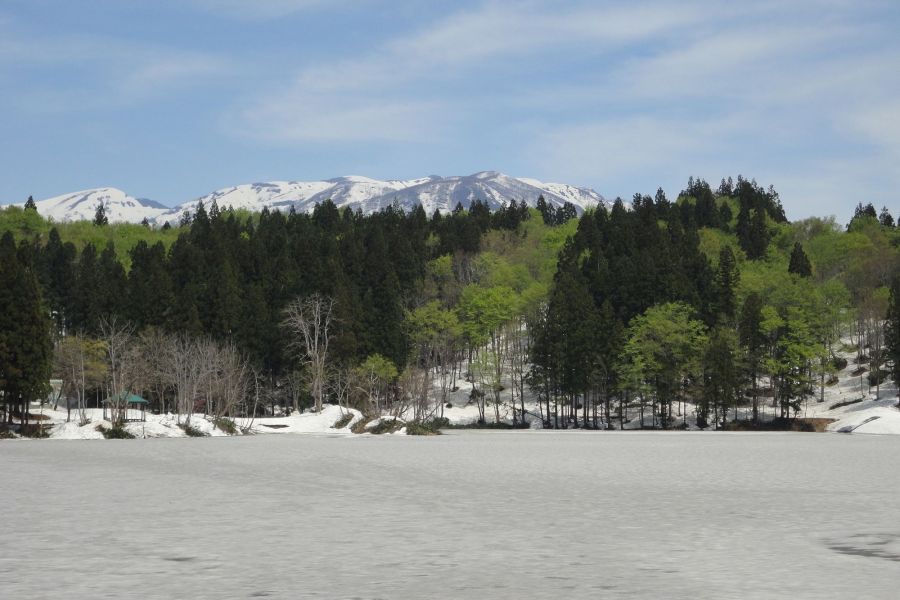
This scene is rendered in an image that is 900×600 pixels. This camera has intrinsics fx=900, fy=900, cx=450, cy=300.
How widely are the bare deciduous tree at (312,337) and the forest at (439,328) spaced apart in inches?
17.9

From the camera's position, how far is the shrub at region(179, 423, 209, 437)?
58562 millimetres

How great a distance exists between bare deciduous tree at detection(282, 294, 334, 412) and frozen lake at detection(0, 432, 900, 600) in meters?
50.5

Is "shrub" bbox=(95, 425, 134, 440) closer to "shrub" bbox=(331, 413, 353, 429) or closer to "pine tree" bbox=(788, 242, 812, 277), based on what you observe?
"shrub" bbox=(331, 413, 353, 429)

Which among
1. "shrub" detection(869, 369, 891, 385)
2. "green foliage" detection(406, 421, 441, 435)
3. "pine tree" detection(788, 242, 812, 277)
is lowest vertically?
"green foliage" detection(406, 421, 441, 435)

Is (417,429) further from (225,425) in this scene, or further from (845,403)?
(845,403)

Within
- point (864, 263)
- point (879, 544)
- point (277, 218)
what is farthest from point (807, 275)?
point (879, 544)

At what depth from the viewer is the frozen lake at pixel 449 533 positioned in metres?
9.58

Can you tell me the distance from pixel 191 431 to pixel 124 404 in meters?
9.85

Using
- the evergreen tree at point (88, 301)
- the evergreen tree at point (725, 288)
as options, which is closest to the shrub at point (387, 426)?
the evergreen tree at point (88, 301)


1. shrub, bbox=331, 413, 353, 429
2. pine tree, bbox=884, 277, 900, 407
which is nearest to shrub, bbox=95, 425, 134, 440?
shrub, bbox=331, 413, 353, 429

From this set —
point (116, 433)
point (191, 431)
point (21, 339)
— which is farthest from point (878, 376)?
point (21, 339)

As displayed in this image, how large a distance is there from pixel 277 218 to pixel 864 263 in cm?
9805

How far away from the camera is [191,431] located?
5872 cm

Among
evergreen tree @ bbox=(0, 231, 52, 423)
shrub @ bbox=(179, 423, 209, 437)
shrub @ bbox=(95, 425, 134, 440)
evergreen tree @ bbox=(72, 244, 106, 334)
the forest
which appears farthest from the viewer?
evergreen tree @ bbox=(72, 244, 106, 334)
